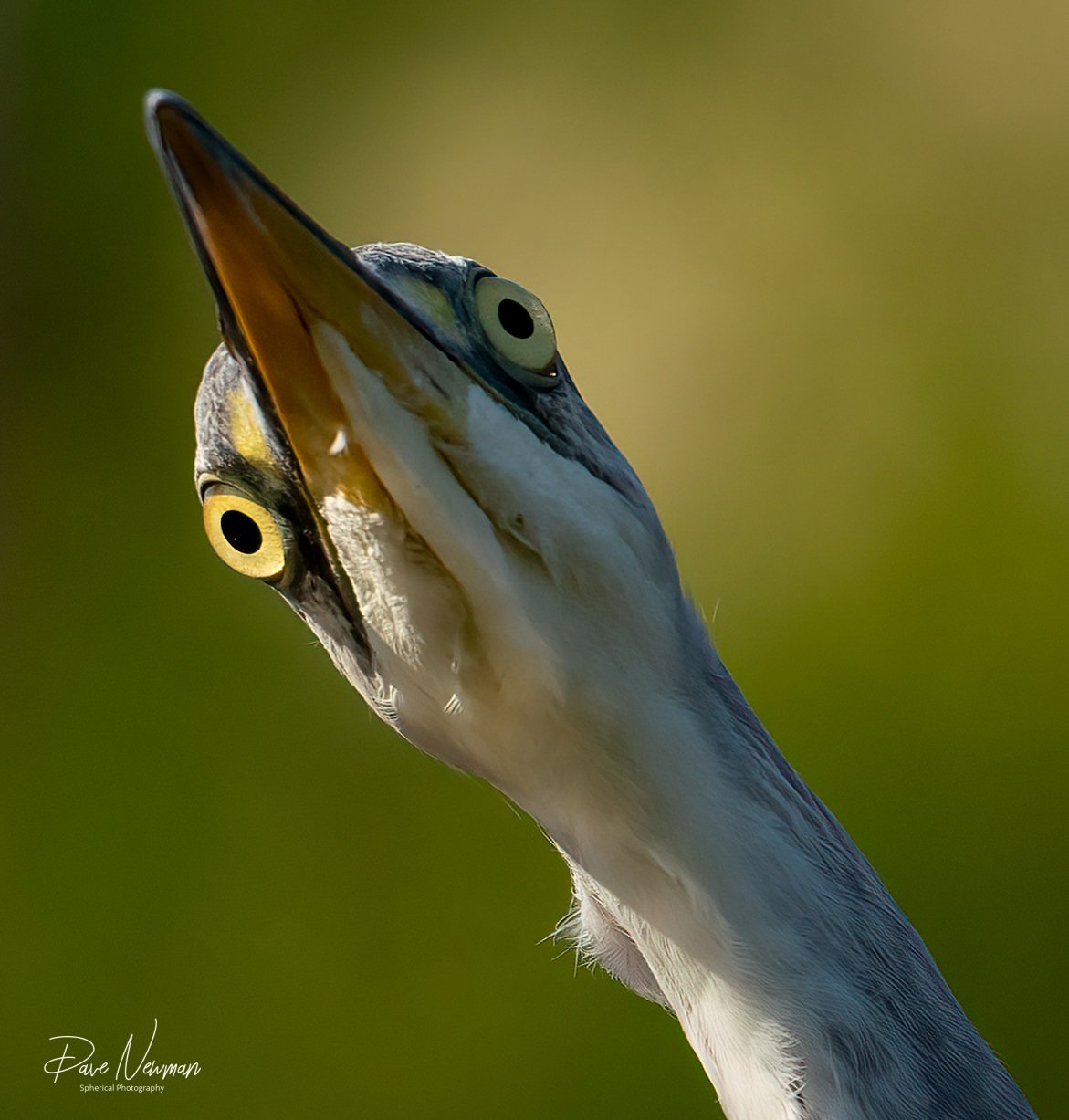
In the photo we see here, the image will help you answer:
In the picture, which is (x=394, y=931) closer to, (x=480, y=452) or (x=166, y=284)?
(x=166, y=284)

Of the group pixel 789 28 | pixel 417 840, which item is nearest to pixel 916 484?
pixel 789 28

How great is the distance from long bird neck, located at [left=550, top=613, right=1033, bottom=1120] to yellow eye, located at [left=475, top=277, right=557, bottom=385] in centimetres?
16

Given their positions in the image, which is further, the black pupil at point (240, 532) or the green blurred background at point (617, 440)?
the green blurred background at point (617, 440)

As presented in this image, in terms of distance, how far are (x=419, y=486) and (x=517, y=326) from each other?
105 millimetres

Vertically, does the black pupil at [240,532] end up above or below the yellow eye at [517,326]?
below

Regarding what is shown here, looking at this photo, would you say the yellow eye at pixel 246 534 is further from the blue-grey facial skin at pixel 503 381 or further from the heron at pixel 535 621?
the blue-grey facial skin at pixel 503 381

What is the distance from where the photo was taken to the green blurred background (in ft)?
5.02

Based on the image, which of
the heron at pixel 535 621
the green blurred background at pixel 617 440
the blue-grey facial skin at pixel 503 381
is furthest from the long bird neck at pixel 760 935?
the green blurred background at pixel 617 440

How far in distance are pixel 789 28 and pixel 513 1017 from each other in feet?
4.59

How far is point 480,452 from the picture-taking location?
476mm

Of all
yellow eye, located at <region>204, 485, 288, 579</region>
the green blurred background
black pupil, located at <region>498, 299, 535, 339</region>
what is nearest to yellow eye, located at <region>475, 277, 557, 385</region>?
black pupil, located at <region>498, 299, 535, 339</region>

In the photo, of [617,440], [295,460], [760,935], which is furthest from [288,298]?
[617,440]

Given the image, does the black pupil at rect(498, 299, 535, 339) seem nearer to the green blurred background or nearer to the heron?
the heron

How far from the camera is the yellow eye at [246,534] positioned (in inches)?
19.6
